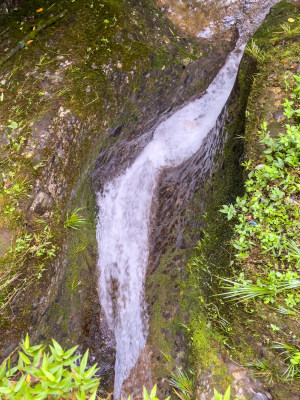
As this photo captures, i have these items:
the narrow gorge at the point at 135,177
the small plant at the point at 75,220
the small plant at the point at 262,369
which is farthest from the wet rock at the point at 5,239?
the small plant at the point at 262,369

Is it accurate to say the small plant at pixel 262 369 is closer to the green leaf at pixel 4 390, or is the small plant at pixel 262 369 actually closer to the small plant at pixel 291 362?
the small plant at pixel 291 362

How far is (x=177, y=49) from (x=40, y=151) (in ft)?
7.36

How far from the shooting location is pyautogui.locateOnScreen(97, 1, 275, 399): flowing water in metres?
3.69

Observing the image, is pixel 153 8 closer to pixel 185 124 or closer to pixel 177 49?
pixel 177 49

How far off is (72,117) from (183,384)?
295cm

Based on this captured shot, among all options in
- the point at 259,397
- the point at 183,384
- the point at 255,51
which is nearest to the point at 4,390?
the point at 183,384

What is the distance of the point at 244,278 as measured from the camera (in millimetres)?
2648

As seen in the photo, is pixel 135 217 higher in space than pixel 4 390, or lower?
lower

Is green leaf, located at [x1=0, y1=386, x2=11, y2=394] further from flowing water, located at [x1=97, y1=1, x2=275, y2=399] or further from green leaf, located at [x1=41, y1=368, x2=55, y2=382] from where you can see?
flowing water, located at [x1=97, y1=1, x2=275, y2=399]

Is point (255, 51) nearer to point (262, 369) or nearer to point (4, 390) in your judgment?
point (262, 369)

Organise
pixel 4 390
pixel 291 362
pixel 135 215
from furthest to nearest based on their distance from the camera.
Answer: pixel 135 215, pixel 291 362, pixel 4 390

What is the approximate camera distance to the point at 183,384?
296cm

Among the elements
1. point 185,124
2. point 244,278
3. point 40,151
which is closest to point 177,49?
point 185,124

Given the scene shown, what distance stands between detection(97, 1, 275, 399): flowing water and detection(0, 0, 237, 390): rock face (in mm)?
185
